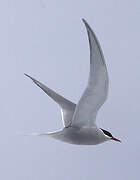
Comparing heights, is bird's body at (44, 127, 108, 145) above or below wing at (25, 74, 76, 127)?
below

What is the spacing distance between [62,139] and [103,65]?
13.1 inches

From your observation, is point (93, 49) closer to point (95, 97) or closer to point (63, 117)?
point (95, 97)

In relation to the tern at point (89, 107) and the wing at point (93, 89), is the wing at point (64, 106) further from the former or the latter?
the wing at point (93, 89)

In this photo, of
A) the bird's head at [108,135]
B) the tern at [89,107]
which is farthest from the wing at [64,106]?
the bird's head at [108,135]

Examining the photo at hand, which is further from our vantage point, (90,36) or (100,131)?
(100,131)

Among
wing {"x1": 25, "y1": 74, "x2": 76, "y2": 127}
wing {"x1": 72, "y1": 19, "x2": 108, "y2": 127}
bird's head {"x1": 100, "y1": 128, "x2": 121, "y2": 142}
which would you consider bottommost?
bird's head {"x1": 100, "y1": 128, "x2": 121, "y2": 142}

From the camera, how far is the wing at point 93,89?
84 centimetres

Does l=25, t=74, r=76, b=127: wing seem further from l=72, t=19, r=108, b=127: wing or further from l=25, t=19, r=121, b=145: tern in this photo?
l=72, t=19, r=108, b=127: wing

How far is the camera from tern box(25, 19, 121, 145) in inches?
34.2

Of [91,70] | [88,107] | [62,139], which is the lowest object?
[62,139]

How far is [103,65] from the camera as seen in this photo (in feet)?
2.89

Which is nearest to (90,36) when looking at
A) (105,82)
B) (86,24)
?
(86,24)

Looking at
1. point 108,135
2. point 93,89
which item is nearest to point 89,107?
point 93,89

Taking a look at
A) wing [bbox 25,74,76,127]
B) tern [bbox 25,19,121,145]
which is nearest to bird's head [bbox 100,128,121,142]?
tern [bbox 25,19,121,145]
